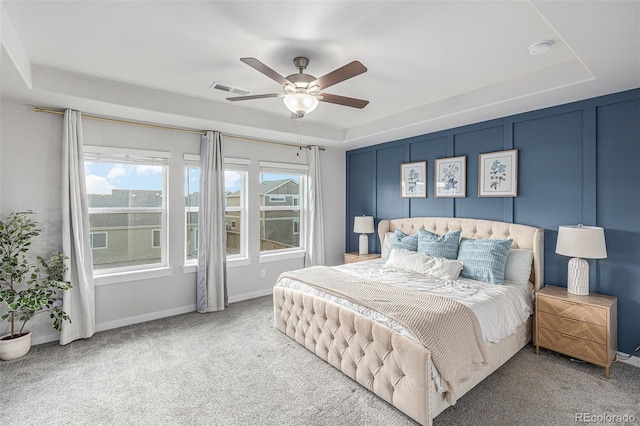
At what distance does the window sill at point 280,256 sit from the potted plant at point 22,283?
249cm

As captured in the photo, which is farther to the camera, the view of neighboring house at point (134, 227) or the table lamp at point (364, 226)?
the table lamp at point (364, 226)

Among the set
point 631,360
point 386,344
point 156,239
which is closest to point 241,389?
point 386,344

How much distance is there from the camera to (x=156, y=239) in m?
4.10

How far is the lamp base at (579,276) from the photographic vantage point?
9.36 feet

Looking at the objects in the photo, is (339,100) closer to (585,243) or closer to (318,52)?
(318,52)

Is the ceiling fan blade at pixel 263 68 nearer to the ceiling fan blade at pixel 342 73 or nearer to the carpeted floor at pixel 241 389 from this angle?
the ceiling fan blade at pixel 342 73

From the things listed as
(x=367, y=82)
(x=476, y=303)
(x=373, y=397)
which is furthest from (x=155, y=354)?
(x=367, y=82)

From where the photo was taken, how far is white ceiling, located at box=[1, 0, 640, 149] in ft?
6.39

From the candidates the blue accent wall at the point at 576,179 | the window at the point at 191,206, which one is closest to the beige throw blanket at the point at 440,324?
the blue accent wall at the point at 576,179

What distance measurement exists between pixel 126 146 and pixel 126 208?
763mm

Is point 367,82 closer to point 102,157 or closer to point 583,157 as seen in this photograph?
point 583,157

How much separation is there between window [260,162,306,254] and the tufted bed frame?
69.6 inches

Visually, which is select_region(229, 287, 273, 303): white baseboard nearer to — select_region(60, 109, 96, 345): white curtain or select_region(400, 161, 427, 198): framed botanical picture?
select_region(60, 109, 96, 345): white curtain

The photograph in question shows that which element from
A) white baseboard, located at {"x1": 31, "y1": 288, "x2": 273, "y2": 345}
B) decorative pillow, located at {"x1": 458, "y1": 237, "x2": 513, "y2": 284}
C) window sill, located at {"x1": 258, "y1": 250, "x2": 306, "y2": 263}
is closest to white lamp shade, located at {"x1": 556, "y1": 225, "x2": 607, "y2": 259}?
decorative pillow, located at {"x1": 458, "y1": 237, "x2": 513, "y2": 284}
